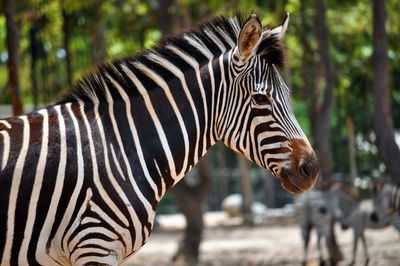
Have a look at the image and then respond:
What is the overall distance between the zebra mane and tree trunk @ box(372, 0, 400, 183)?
488cm

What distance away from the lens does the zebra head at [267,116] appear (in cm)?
355

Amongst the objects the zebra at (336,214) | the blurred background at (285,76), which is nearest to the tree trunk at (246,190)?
the blurred background at (285,76)

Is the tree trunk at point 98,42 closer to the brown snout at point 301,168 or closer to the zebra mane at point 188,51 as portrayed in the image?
the zebra mane at point 188,51

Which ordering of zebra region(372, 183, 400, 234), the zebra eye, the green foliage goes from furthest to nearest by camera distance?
the green foliage → zebra region(372, 183, 400, 234) → the zebra eye

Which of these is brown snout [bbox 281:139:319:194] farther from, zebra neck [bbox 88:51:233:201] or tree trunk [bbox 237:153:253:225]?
tree trunk [bbox 237:153:253:225]

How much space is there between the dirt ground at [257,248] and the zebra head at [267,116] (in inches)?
337

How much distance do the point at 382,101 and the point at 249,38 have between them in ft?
18.1

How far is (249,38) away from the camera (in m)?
3.68

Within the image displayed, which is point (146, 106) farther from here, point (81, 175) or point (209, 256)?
point (209, 256)

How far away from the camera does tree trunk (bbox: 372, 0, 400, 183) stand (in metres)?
8.25

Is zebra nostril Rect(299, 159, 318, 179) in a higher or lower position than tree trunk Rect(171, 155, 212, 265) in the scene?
higher

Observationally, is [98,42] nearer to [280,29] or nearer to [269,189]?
[269,189]

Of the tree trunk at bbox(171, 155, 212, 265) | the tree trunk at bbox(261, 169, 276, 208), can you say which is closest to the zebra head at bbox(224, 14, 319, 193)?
the tree trunk at bbox(171, 155, 212, 265)

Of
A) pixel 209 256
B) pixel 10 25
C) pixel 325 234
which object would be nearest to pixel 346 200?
pixel 325 234
